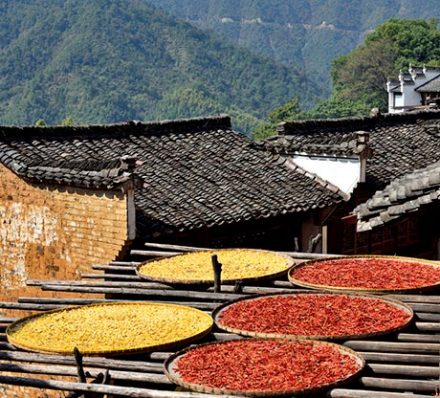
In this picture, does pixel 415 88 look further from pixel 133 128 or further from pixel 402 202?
pixel 402 202

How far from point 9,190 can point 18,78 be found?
10811 cm

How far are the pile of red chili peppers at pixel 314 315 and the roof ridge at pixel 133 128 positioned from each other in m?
7.96

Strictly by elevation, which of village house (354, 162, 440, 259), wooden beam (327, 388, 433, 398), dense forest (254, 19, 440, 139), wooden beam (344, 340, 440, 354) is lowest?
wooden beam (327, 388, 433, 398)

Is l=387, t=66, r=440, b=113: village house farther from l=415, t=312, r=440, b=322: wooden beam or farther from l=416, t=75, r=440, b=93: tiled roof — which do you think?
l=415, t=312, r=440, b=322: wooden beam

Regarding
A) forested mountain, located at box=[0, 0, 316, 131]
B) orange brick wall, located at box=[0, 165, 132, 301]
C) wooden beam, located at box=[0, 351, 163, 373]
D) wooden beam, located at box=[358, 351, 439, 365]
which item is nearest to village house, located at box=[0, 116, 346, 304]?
orange brick wall, located at box=[0, 165, 132, 301]

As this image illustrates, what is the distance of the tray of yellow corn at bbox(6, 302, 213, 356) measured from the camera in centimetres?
655

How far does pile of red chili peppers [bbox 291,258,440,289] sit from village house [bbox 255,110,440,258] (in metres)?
1.40

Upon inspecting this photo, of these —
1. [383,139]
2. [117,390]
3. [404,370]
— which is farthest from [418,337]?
[383,139]

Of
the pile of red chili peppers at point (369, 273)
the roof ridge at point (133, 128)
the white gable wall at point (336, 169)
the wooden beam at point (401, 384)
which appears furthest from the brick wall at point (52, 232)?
the wooden beam at point (401, 384)

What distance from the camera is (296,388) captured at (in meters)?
5.42

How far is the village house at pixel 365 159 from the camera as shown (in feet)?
41.0

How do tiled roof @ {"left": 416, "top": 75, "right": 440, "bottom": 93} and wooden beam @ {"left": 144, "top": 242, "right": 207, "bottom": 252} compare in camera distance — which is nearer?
wooden beam @ {"left": 144, "top": 242, "right": 207, "bottom": 252}

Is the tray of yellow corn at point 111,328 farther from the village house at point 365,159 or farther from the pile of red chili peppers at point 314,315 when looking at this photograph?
the village house at point 365,159

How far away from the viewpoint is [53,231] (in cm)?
1311
